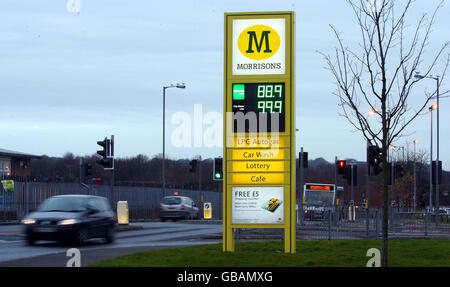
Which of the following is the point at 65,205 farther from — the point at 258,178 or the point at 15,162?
the point at 15,162

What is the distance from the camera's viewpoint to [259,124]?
15273mm

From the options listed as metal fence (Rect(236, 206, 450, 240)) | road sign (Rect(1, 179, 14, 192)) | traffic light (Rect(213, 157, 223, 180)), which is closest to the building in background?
road sign (Rect(1, 179, 14, 192))

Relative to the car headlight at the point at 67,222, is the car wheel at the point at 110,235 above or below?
below

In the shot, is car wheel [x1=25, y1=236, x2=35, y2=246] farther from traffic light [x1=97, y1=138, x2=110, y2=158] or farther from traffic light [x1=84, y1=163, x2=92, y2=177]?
traffic light [x1=84, y1=163, x2=92, y2=177]

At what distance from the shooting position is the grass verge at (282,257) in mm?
12711

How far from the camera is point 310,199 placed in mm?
52875

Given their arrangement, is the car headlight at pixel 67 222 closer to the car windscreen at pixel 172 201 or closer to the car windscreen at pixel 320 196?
the car windscreen at pixel 172 201

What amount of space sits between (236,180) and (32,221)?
20.9ft

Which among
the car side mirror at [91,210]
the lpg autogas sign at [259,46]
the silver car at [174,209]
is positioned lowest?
the silver car at [174,209]

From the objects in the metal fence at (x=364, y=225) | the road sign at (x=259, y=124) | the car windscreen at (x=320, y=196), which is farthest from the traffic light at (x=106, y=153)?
the car windscreen at (x=320, y=196)

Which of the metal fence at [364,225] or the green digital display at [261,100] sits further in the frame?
the metal fence at [364,225]

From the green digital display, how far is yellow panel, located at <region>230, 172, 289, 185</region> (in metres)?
1.00

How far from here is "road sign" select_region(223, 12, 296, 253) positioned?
15.3m
